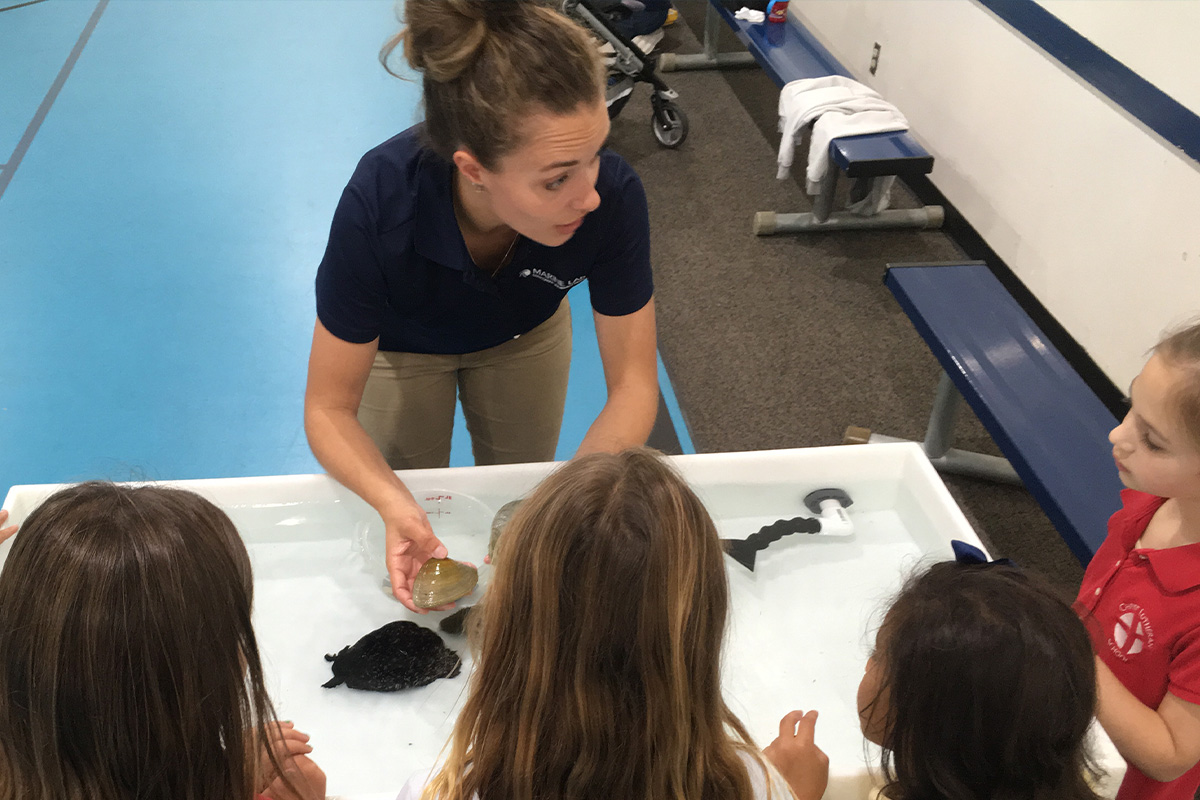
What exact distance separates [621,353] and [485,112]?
0.49m

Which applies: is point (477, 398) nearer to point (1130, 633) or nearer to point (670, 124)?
point (1130, 633)

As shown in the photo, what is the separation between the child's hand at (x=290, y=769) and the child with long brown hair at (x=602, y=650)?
0.22 m

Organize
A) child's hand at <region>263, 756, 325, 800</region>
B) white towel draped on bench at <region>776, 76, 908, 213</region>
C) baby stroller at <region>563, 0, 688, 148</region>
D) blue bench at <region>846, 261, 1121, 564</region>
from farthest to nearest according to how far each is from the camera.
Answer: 1. baby stroller at <region>563, 0, 688, 148</region>
2. white towel draped on bench at <region>776, 76, 908, 213</region>
3. blue bench at <region>846, 261, 1121, 564</region>
4. child's hand at <region>263, 756, 325, 800</region>

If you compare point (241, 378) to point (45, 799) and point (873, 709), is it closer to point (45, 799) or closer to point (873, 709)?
point (45, 799)

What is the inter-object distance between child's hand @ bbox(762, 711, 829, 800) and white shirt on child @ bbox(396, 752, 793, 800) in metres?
0.12

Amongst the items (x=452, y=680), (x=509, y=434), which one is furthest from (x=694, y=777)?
(x=509, y=434)

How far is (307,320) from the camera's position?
9.52ft

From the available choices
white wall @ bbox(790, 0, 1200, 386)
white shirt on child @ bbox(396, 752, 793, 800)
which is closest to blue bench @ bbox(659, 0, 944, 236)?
white wall @ bbox(790, 0, 1200, 386)

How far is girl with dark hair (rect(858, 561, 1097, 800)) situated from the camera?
81 centimetres

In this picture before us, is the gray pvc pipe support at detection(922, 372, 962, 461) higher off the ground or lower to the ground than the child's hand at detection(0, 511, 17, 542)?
lower

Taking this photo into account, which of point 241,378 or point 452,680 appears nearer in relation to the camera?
point 452,680

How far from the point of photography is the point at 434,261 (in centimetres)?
136

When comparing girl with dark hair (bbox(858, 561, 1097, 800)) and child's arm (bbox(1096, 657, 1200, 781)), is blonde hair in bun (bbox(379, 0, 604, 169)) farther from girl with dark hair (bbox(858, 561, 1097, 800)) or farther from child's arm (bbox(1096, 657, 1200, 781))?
child's arm (bbox(1096, 657, 1200, 781))

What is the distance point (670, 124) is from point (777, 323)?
1.25 metres
